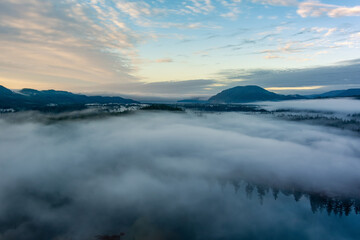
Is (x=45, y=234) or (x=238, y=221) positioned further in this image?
(x=238, y=221)

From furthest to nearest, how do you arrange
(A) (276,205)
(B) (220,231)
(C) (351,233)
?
(A) (276,205)
(B) (220,231)
(C) (351,233)

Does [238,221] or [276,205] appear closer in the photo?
[238,221]

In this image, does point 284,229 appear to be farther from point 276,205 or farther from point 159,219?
point 159,219

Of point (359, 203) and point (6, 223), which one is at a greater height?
point (359, 203)

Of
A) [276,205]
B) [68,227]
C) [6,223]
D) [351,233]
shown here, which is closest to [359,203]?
[351,233]

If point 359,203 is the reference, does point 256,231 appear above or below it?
below

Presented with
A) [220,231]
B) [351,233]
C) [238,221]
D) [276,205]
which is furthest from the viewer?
[276,205]

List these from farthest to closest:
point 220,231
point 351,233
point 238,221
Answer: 1. point 238,221
2. point 220,231
3. point 351,233

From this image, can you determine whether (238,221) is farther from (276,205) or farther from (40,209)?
(40,209)

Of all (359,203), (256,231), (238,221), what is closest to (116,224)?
(238,221)
